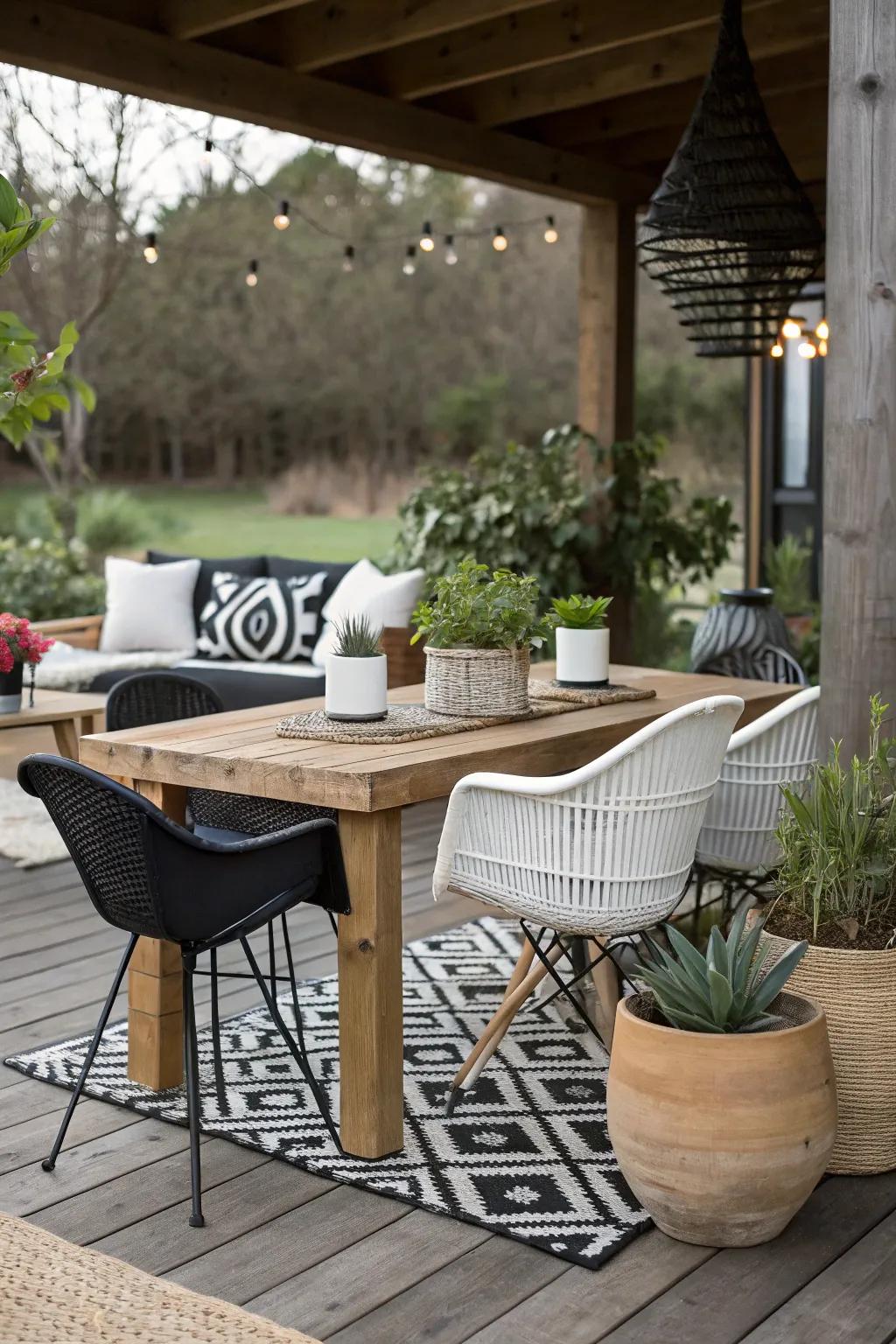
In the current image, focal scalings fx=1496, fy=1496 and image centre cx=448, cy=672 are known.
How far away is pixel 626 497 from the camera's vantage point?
6.54 m

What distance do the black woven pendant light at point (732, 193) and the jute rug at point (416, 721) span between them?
117cm

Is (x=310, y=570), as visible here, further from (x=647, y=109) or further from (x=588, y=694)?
(x=588, y=694)

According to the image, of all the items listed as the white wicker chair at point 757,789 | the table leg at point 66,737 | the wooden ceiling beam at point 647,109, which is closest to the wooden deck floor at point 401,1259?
the white wicker chair at point 757,789

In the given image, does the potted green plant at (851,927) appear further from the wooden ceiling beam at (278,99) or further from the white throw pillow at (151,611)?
the white throw pillow at (151,611)

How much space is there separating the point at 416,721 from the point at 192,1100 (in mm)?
934

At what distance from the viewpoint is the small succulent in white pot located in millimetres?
3146

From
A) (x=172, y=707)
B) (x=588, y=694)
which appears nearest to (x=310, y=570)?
(x=172, y=707)

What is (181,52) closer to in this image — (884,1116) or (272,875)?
(272,875)

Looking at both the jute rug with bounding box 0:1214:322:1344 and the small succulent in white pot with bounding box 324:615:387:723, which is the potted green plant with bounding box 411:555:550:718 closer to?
the small succulent in white pot with bounding box 324:615:387:723

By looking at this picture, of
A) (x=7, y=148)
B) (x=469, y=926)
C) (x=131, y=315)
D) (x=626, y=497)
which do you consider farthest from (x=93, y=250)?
(x=469, y=926)

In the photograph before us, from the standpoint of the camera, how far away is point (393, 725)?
3113 mm

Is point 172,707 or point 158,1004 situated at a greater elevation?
point 172,707

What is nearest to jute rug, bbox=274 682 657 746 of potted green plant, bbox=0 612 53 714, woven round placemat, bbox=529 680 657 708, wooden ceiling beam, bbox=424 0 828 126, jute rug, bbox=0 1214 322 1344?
woven round placemat, bbox=529 680 657 708

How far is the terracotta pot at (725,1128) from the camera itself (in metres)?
2.37
